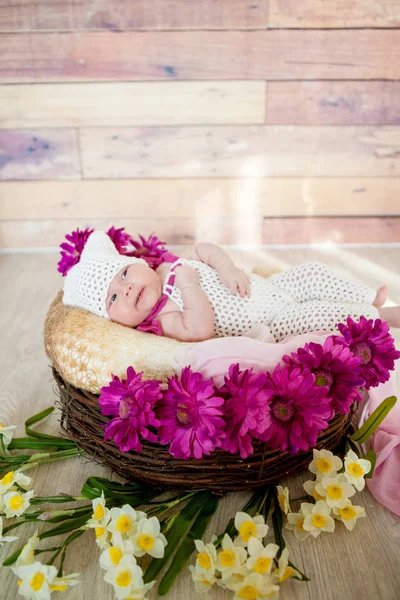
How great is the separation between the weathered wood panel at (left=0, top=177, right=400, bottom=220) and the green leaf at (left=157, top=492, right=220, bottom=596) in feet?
5.55

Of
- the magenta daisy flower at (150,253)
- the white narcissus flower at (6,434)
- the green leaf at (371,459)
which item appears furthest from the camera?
the magenta daisy flower at (150,253)

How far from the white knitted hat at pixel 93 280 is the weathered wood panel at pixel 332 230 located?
1.36 meters

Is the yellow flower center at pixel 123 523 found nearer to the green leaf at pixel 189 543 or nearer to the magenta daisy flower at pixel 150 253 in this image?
the green leaf at pixel 189 543

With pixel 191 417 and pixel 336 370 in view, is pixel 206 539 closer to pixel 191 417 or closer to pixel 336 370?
pixel 191 417

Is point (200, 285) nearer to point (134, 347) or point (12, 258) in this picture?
point (134, 347)

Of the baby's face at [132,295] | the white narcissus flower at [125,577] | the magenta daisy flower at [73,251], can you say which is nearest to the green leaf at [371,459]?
the white narcissus flower at [125,577]

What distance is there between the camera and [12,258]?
250 cm

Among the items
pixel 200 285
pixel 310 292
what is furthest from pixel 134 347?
pixel 310 292

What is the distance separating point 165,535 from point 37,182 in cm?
190

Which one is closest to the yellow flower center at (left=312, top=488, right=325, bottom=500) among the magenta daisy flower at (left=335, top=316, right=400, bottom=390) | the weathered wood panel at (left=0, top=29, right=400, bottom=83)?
the magenta daisy flower at (left=335, top=316, right=400, bottom=390)

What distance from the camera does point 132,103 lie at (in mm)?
2326

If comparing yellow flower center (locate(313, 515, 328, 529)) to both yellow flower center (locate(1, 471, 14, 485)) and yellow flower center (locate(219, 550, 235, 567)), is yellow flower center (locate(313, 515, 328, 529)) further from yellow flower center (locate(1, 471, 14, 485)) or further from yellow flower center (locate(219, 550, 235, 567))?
yellow flower center (locate(1, 471, 14, 485))

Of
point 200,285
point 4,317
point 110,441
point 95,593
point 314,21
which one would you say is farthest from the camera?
point 314,21

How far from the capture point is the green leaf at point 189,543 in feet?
2.73
